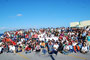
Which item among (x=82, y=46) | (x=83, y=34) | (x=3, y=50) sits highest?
(x=83, y=34)

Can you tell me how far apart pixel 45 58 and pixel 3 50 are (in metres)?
6.41

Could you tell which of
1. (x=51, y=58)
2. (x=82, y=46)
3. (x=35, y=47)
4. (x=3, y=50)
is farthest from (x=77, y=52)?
(x=3, y=50)

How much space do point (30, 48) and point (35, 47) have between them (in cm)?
57

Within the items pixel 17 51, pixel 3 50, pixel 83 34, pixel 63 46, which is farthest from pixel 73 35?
pixel 3 50

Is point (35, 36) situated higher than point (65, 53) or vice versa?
point (35, 36)

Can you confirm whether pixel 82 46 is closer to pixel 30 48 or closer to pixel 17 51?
pixel 30 48

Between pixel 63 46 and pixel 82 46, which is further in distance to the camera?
pixel 63 46

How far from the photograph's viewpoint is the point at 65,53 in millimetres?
10500

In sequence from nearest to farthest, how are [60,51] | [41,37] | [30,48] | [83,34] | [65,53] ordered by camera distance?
[65,53], [60,51], [30,48], [83,34], [41,37]

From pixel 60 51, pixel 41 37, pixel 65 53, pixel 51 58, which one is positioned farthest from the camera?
pixel 41 37

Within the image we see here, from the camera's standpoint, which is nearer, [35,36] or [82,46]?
[82,46]

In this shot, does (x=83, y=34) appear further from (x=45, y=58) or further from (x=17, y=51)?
(x=17, y=51)

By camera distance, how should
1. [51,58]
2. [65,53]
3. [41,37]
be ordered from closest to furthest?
[51,58], [65,53], [41,37]

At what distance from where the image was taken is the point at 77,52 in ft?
35.9
